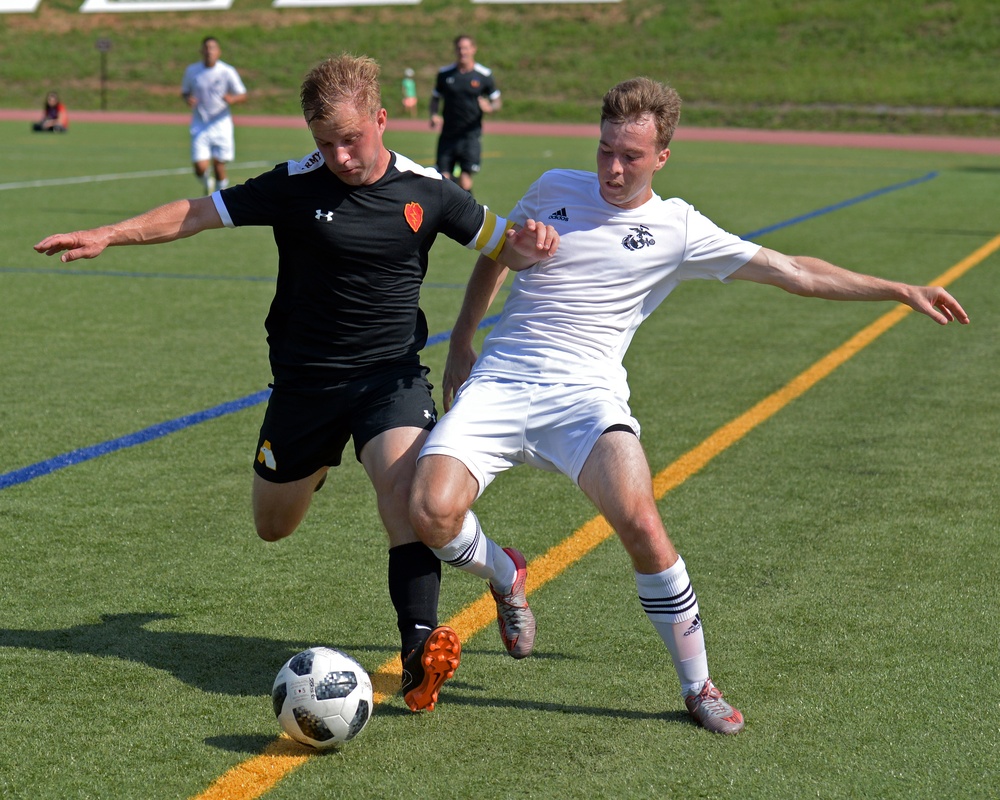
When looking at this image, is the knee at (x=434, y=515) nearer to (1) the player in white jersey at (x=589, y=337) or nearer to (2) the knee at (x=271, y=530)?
(1) the player in white jersey at (x=589, y=337)

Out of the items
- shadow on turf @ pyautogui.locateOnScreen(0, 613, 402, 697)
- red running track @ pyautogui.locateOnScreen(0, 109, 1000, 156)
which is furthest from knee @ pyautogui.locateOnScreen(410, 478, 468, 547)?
red running track @ pyautogui.locateOnScreen(0, 109, 1000, 156)

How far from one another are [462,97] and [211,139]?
3483 millimetres

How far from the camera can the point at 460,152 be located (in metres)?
18.4

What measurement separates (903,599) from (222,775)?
2.54m

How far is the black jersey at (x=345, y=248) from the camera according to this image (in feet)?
13.6

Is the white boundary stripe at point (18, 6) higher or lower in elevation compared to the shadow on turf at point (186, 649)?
lower

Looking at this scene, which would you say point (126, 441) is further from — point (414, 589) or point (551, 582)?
point (414, 589)

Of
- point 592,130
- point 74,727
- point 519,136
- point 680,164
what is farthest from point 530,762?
point 592,130

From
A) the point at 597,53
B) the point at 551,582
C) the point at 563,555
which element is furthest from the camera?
the point at 597,53

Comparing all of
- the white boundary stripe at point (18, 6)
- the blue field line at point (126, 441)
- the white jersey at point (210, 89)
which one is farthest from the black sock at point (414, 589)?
the white boundary stripe at point (18, 6)

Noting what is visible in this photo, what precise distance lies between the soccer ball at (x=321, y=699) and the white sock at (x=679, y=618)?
83cm

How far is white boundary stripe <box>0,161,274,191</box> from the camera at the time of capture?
19.8 m

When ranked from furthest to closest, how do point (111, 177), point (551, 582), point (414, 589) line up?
point (111, 177) < point (551, 582) < point (414, 589)

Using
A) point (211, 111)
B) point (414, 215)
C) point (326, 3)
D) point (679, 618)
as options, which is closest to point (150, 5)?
point (326, 3)
